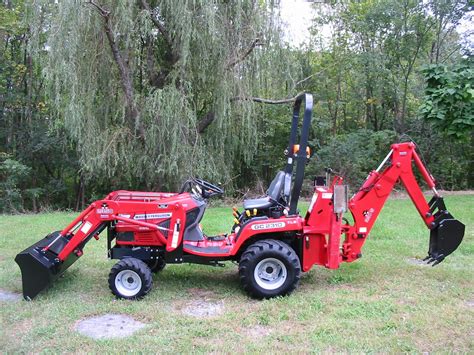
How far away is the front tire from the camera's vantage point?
178 inches

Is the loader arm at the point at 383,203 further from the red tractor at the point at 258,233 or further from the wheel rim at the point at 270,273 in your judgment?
the wheel rim at the point at 270,273

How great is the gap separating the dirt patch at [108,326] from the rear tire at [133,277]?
1.33 ft

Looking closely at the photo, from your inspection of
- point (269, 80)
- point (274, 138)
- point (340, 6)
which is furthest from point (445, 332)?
point (340, 6)

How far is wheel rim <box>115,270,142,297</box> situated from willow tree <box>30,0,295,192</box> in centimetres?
597

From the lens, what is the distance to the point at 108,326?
3.98m

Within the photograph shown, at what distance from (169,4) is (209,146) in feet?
11.2

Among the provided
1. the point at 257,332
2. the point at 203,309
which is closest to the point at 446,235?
the point at 257,332

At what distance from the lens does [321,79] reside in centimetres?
1817

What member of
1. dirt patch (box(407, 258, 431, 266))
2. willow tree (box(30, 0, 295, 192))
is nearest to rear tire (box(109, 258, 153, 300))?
dirt patch (box(407, 258, 431, 266))

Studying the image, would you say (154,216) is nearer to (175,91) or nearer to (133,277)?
(133,277)

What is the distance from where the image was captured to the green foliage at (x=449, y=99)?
6.03 m

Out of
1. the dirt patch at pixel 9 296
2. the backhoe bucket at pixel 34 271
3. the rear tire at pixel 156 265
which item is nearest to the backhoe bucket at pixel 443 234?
the rear tire at pixel 156 265

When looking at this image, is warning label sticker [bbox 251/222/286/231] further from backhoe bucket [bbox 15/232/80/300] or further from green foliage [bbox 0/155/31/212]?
green foliage [bbox 0/155/31/212]

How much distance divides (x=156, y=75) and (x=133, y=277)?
7.66 meters
